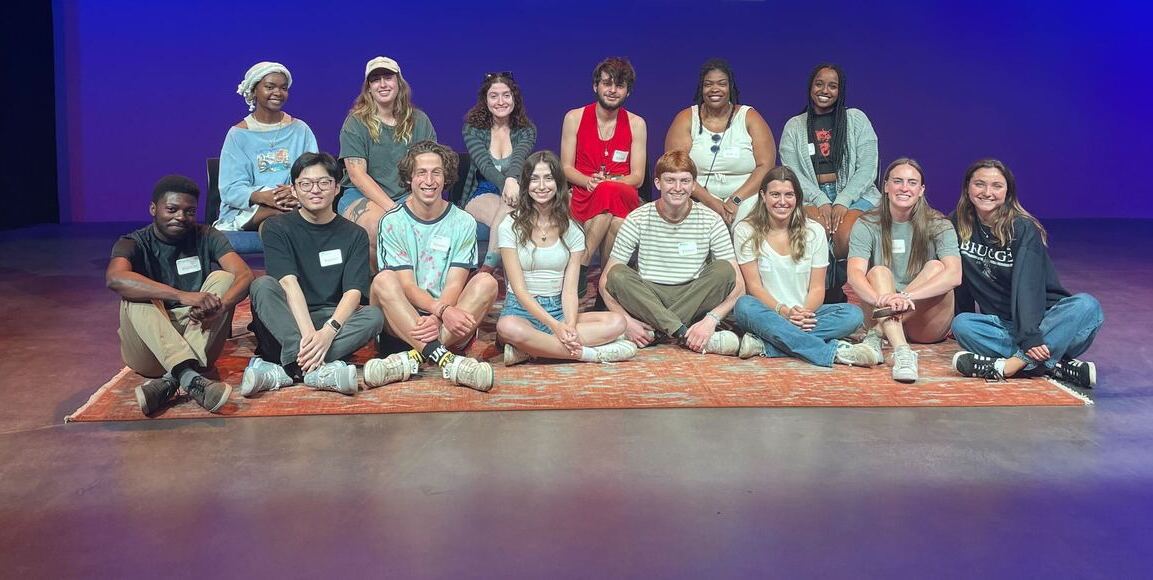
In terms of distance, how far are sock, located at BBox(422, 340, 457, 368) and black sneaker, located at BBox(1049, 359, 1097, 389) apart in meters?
2.29

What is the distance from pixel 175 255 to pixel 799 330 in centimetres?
245

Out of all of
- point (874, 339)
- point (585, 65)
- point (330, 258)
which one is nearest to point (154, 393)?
point (330, 258)

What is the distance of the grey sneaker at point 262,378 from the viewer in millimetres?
3613

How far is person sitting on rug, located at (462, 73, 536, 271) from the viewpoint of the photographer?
5.09 m

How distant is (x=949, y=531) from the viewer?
99.3 inches

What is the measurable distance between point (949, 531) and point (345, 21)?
669cm

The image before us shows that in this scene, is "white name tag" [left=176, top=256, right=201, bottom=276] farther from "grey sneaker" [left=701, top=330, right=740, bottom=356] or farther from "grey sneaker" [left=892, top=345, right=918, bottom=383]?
"grey sneaker" [left=892, top=345, right=918, bottom=383]

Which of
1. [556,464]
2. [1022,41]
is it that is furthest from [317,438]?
[1022,41]

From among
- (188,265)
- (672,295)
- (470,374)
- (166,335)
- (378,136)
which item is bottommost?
(470,374)

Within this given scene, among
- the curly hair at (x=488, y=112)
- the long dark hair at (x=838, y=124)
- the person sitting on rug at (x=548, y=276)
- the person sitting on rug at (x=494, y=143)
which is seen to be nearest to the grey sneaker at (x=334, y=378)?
the person sitting on rug at (x=548, y=276)

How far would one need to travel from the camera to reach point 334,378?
12.0 feet

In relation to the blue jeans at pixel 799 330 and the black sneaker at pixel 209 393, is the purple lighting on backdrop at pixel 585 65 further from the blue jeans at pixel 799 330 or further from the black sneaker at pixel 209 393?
the black sneaker at pixel 209 393

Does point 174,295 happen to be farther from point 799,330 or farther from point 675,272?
point 799,330

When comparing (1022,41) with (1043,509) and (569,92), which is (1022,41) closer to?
(569,92)
